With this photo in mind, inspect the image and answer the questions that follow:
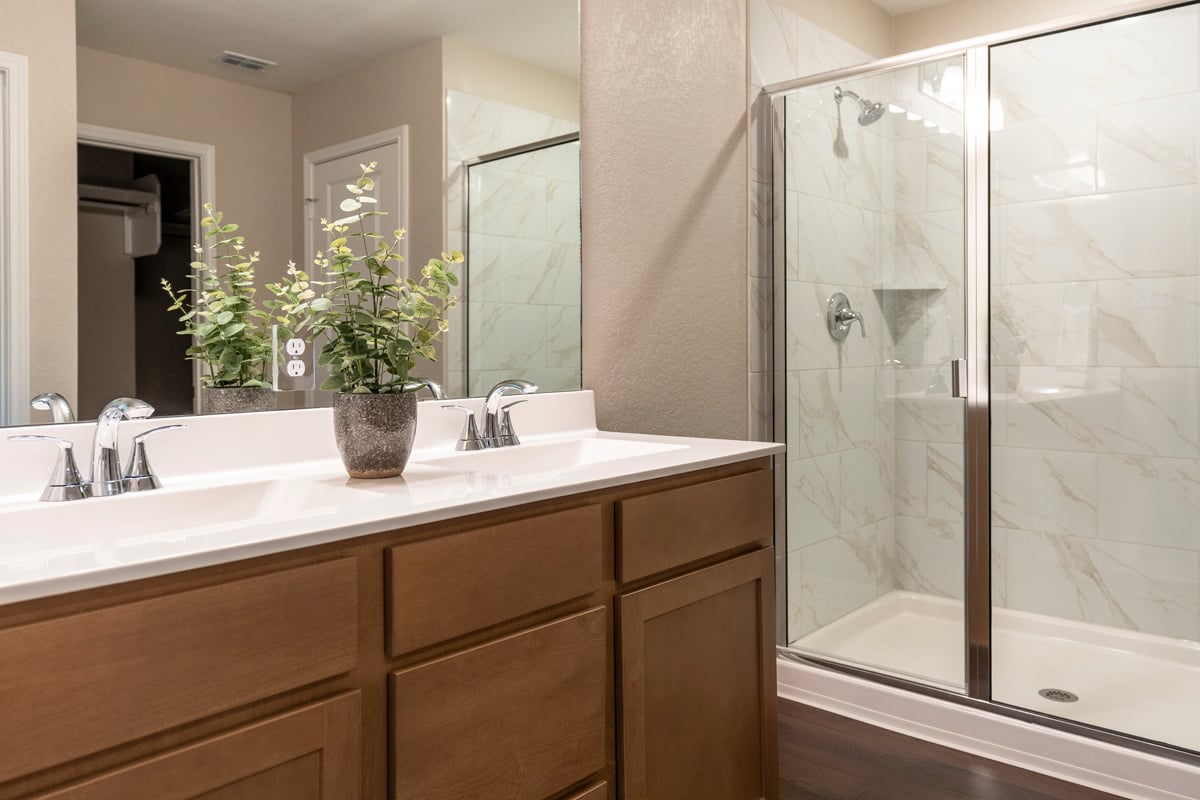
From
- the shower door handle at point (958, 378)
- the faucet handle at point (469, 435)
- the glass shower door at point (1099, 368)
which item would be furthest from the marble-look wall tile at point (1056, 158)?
the faucet handle at point (469, 435)

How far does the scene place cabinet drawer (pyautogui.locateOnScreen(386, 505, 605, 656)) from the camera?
117 centimetres

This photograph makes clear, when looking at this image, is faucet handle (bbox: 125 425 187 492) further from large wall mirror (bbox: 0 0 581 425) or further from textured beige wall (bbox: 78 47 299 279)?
textured beige wall (bbox: 78 47 299 279)

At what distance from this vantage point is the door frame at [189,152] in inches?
58.9

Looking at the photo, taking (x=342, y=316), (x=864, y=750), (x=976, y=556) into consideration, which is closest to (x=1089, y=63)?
(x=976, y=556)

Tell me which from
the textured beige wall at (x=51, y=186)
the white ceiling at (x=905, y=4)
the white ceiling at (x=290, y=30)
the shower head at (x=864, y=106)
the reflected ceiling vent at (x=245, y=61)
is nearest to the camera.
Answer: the textured beige wall at (x=51, y=186)

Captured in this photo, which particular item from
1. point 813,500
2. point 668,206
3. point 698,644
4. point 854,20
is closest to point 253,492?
point 698,644

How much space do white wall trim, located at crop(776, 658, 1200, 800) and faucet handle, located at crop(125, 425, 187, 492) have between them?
1866 millimetres

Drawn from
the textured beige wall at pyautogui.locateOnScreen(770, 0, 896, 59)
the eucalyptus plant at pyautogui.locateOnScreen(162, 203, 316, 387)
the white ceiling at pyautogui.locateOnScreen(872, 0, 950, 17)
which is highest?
the white ceiling at pyautogui.locateOnScreen(872, 0, 950, 17)

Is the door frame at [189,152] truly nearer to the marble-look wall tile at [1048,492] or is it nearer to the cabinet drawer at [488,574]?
the cabinet drawer at [488,574]

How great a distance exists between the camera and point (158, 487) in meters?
1.40

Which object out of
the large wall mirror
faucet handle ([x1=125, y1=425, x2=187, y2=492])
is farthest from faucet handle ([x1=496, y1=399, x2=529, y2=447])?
faucet handle ([x1=125, y1=425, x2=187, y2=492])

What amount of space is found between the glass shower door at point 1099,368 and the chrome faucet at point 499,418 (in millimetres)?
1302

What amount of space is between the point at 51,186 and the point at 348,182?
22.2 inches

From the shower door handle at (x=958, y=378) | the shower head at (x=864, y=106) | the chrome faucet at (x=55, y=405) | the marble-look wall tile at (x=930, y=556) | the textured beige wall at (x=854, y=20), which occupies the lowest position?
the marble-look wall tile at (x=930, y=556)
